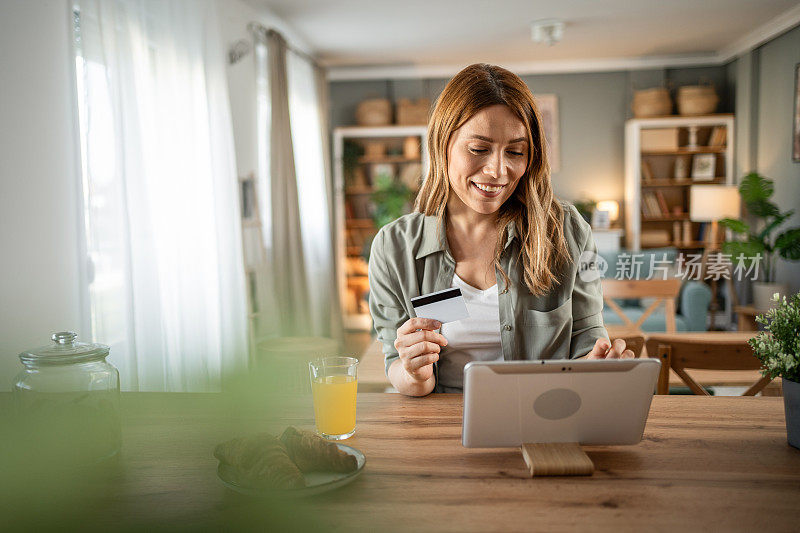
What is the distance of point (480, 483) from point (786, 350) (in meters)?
0.51

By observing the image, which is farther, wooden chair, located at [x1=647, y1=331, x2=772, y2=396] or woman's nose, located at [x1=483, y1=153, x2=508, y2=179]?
wooden chair, located at [x1=647, y1=331, x2=772, y2=396]

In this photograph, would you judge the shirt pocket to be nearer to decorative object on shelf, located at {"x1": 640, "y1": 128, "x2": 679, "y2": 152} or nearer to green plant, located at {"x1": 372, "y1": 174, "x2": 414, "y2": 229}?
green plant, located at {"x1": 372, "y1": 174, "x2": 414, "y2": 229}

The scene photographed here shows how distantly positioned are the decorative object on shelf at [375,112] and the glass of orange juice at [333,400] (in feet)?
20.2

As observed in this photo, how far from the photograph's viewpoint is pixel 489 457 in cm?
100

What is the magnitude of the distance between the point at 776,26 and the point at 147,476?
247 inches

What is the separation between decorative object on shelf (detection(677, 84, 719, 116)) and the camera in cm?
664

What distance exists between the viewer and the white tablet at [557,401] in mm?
942

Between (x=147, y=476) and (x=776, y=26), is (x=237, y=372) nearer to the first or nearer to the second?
(x=147, y=476)

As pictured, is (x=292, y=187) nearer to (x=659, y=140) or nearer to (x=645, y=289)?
(x=645, y=289)

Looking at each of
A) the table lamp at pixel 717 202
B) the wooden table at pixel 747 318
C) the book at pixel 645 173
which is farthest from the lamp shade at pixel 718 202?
the wooden table at pixel 747 318

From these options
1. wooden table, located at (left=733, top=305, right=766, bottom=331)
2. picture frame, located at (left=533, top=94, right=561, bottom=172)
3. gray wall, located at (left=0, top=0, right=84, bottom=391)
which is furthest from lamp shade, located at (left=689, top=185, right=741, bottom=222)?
gray wall, located at (left=0, top=0, right=84, bottom=391)

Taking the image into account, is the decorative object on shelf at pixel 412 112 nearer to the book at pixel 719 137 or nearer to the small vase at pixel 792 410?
the book at pixel 719 137

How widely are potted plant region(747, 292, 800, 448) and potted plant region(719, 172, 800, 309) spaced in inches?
195

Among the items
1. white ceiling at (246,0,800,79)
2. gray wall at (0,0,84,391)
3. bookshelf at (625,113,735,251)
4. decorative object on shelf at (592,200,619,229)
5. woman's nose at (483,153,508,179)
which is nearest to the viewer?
woman's nose at (483,153,508,179)
